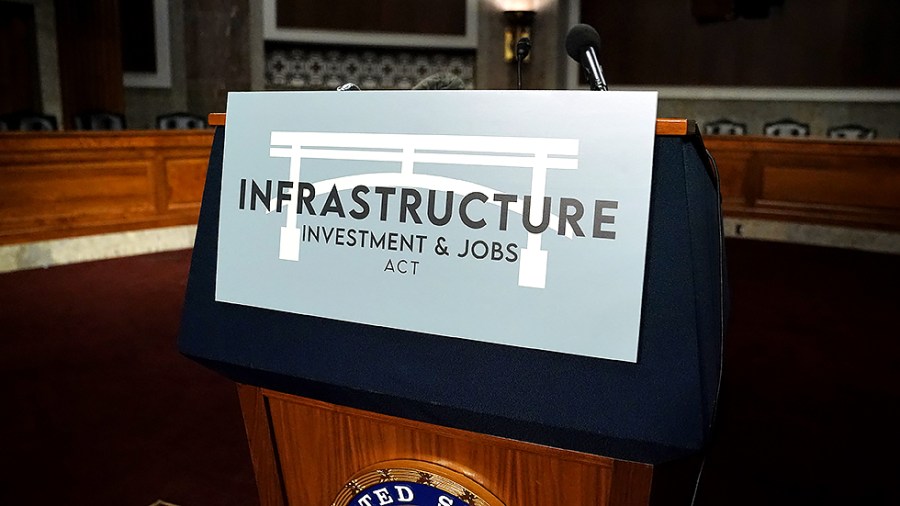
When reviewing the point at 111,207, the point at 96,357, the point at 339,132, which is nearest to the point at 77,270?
the point at 111,207

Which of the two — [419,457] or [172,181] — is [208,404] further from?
[172,181]

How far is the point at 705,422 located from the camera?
78 cm

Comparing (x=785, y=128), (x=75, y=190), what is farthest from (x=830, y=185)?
(x=75, y=190)

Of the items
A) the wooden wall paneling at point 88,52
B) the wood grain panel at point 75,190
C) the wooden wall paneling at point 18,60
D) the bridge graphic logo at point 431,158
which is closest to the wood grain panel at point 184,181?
the wood grain panel at point 75,190

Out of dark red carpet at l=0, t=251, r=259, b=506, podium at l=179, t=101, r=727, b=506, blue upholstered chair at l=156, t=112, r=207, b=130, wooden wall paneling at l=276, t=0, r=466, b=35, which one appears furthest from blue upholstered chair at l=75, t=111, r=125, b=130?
podium at l=179, t=101, r=727, b=506

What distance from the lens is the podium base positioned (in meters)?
0.89

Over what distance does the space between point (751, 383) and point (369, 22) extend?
6820 mm

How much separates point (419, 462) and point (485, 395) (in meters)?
0.19

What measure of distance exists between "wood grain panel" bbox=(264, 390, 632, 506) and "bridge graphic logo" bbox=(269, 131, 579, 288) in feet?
0.77

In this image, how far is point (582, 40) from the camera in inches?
43.8

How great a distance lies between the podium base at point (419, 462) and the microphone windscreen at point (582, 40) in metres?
0.59

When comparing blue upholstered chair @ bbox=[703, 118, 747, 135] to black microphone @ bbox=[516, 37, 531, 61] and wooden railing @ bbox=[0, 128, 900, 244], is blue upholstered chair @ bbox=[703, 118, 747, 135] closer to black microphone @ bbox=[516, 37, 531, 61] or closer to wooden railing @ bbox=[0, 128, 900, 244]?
wooden railing @ bbox=[0, 128, 900, 244]

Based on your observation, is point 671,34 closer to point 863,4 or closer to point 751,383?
point 863,4

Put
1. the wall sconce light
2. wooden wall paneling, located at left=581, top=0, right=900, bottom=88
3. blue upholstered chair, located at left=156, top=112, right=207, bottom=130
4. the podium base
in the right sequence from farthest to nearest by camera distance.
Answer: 1. the wall sconce light
2. wooden wall paneling, located at left=581, top=0, right=900, bottom=88
3. blue upholstered chair, located at left=156, top=112, right=207, bottom=130
4. the podium base
